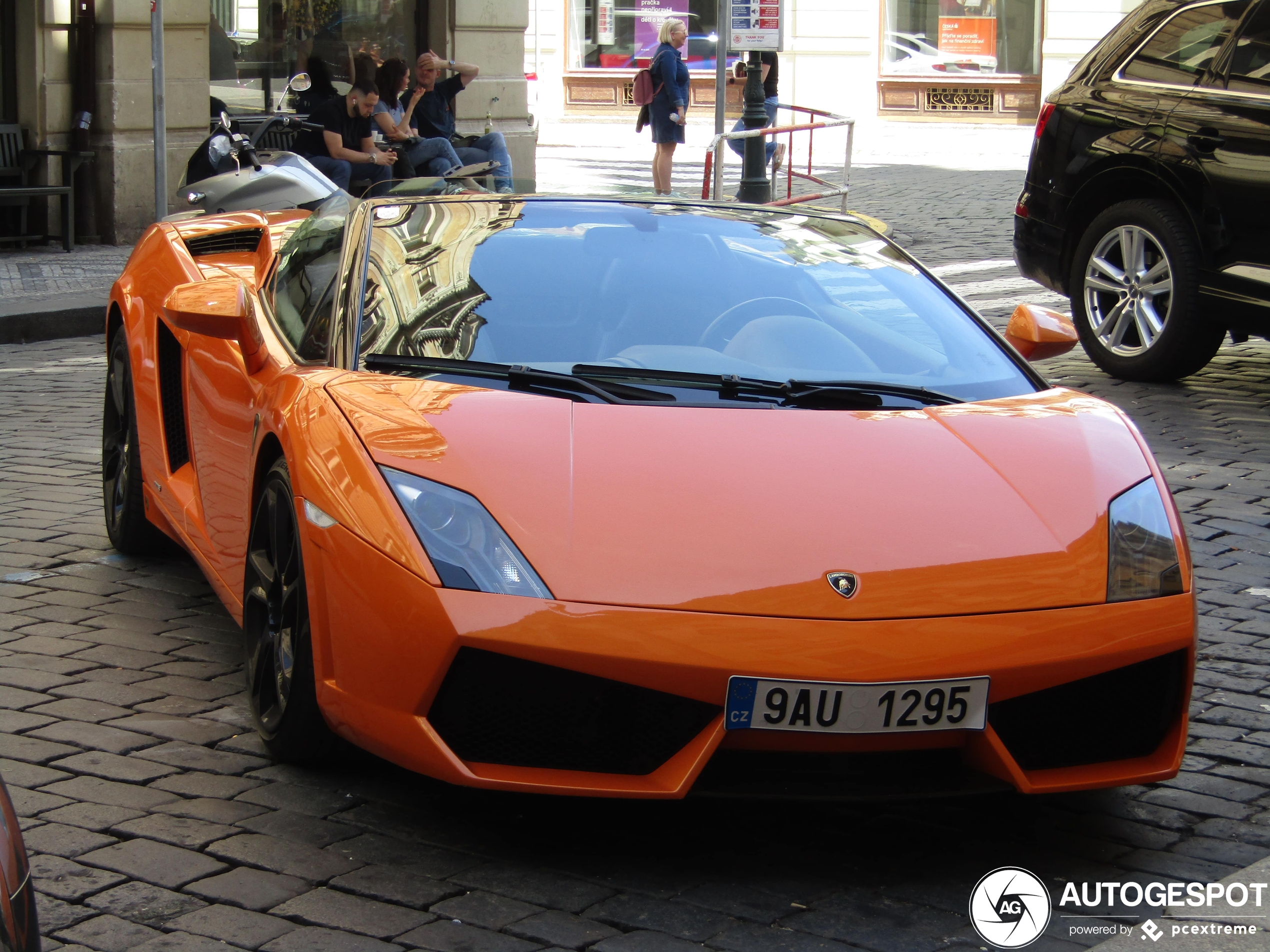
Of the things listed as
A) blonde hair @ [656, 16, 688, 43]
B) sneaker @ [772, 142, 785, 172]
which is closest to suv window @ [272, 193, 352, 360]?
sneaker @ [772, 142, 785, 172]

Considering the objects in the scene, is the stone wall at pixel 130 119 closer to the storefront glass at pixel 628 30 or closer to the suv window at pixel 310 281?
the suv window at pixel 310 281

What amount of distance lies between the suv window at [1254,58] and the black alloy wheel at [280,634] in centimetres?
587

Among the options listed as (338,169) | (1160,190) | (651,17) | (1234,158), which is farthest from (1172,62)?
(651,17)

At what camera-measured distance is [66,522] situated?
5.89m

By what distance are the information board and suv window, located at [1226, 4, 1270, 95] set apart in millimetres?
7767

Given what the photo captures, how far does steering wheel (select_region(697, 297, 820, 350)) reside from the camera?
13.2 ft

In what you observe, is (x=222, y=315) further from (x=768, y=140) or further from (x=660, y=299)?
(x=768, y=140)

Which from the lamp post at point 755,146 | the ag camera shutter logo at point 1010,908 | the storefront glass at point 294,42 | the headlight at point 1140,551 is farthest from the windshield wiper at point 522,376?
the storefront glass at point 294,42

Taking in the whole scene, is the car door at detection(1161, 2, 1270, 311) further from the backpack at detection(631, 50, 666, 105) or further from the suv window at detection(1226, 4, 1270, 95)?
the backpack at detection(631, 50, 666, 105)

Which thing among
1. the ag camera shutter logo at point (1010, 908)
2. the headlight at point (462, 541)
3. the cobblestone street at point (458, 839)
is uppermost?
the headlight at point (462, 541)

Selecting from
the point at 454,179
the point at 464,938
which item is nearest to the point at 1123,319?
the point at 454,179

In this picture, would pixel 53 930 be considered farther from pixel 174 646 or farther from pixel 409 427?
pixel 174 646

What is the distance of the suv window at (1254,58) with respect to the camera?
312 inches

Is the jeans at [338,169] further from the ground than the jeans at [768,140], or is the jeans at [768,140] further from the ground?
the jeans at [768,140]
